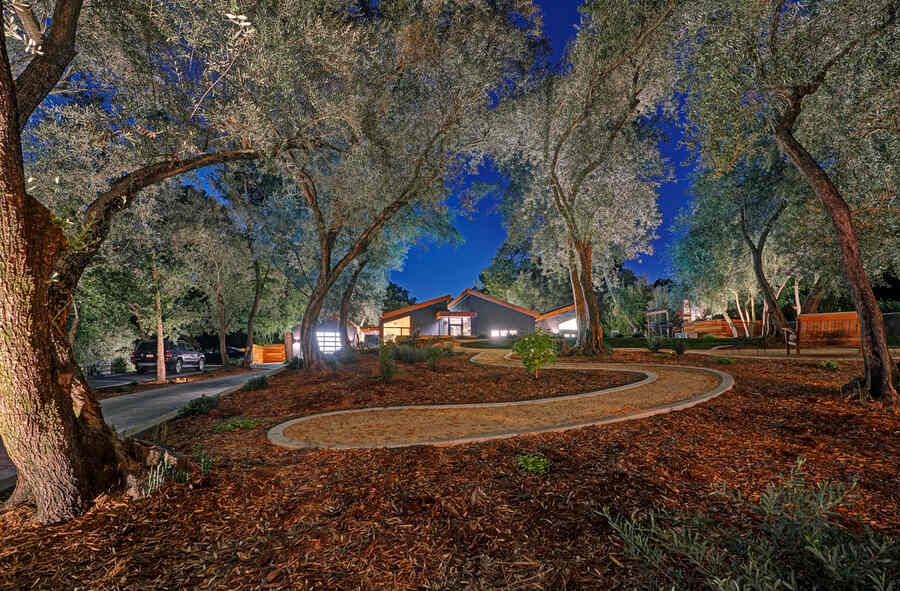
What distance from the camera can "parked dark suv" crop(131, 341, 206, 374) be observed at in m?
18.8

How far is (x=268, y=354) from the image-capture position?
31266mm

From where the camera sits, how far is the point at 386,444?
4852 mm

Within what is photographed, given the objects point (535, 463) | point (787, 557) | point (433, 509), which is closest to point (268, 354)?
point (535, 463)

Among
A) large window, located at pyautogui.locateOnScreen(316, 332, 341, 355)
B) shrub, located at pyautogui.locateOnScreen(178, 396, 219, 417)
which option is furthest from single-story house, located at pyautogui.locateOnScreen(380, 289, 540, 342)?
shrub, located at pyautogui.locateOnScreen(178, 396, 219, 417)

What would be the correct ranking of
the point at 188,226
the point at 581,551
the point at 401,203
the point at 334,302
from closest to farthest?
the point at 581,551
the point at 401,203
the point at 188,226
the point at 334,302

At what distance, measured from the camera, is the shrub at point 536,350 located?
29.6 ft

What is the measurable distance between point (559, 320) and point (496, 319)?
6.07 metres

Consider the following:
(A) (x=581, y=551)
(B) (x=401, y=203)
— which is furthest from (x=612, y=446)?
(B) (x=401, y=203)

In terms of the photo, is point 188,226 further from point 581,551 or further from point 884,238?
point 884,238

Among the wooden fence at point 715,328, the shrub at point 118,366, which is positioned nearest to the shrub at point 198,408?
the shrub at point 118,366

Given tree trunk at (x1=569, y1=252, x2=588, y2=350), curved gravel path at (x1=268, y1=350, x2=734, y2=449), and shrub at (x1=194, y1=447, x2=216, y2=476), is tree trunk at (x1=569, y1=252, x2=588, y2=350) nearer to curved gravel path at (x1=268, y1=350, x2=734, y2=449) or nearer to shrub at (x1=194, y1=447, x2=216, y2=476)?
curved gravel path at (x1=268, y1=350, x2=734, y2=449)

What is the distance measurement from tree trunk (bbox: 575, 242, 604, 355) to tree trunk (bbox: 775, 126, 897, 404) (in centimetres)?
852

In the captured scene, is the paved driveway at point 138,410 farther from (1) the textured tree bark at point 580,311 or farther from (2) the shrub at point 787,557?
(1) the textured tree bark at point 580,311

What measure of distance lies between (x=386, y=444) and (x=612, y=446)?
2706 mm
